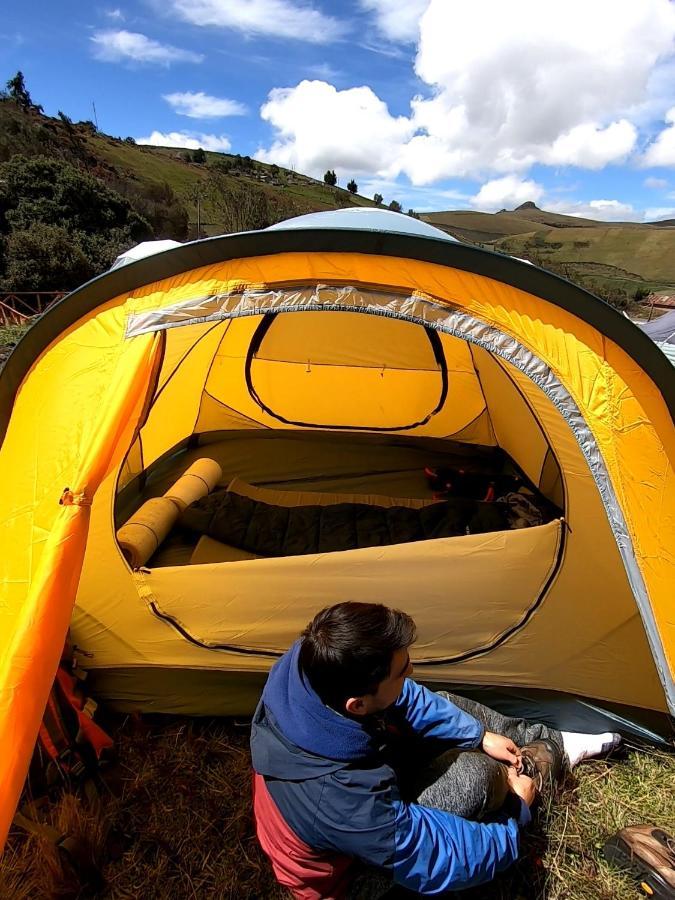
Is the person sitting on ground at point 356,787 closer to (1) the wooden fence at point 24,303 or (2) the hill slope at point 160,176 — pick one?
(1) the wooden fence at point 24,303

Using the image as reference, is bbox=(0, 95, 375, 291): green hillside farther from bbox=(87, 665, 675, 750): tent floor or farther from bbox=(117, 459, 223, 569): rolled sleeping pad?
bbox=(87, 665, 675, 750): tent floor

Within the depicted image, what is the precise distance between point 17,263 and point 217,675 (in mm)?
14796

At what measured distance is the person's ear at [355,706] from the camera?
1.15 meters

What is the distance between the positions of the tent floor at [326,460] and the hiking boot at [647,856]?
1957mm

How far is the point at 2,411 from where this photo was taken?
1.89m

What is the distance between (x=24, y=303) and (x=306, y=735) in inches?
531

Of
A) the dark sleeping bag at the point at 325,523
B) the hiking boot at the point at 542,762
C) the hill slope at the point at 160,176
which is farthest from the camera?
the hill slope at the point at 160,176

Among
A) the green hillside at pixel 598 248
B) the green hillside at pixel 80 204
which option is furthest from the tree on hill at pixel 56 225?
the green hillside at pixel 598 248

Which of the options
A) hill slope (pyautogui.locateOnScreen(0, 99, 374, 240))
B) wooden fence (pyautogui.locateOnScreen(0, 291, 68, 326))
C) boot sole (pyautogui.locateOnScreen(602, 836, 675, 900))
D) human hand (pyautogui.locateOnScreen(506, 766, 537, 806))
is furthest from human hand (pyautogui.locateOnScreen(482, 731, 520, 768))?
hill slope (pyautogui.locateOnScreen(0, 99, 374, 240))

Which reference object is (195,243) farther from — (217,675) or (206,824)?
(206,824)

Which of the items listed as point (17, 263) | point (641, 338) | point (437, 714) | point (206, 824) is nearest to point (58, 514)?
point (206, 824)

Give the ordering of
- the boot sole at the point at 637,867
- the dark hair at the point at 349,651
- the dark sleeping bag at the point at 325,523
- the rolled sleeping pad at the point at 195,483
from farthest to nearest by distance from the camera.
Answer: the rolled sleeping pad at the point at 195,483, the dark sleeping bag at the point at 325,523, the boot sole at the point at 637,867, the dark hair at the point at 349,651

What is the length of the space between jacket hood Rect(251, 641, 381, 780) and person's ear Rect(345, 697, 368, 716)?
18 millimetres

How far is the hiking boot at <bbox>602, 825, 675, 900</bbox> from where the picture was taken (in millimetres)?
1521
